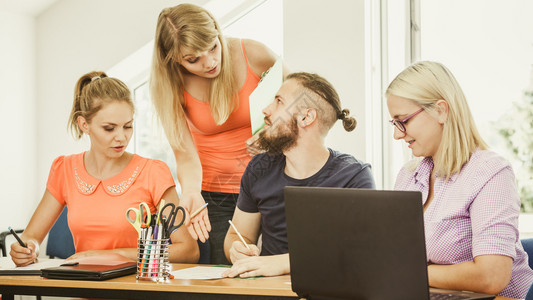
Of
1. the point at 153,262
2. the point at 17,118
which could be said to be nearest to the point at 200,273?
the point at 153,262

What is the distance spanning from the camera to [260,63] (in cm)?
238

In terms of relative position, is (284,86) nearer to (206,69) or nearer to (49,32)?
(206,69)

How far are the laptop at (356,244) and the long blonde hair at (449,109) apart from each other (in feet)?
1.53

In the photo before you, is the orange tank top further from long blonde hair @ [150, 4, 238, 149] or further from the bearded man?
the bearded man

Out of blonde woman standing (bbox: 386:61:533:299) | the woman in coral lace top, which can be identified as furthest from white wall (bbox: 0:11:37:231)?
blonde woman standing (bbox: 386:61:533:299)

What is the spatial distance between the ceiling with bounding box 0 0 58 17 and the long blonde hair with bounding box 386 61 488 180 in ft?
Answer: 8.65

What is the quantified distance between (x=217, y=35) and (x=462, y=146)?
1.04 meters

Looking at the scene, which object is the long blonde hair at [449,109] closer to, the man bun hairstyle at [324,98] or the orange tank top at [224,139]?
the man bun hairstyle at [324,98]

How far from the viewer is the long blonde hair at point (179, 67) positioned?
6.88 ft

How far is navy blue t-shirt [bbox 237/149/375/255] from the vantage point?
2.01m

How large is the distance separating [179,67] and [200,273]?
39.9 inches

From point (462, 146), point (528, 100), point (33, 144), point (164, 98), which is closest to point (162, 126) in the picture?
point (164, 98)

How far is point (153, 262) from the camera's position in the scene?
1590 mm

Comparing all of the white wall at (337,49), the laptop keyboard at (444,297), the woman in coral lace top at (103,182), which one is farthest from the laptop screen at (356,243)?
the white wall at (337,49)
